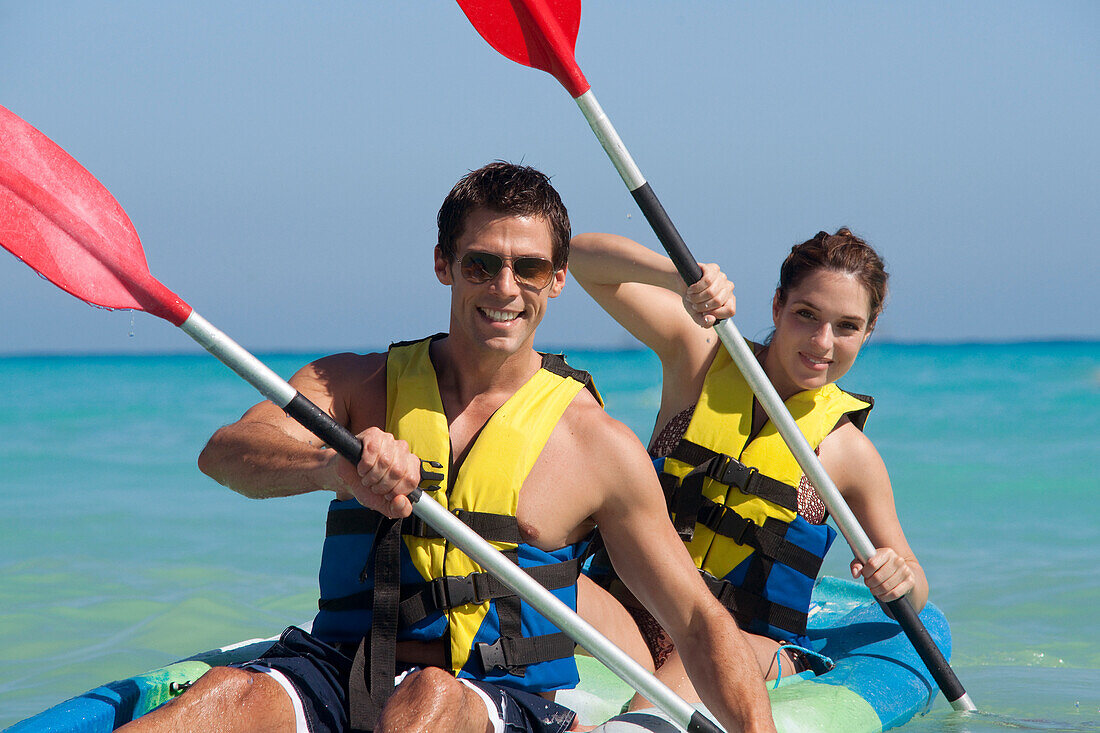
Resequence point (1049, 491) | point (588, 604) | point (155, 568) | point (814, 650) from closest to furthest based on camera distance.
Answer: point (588, 604) → point (814, 650) → point (155, 568) → point (1049, 491)

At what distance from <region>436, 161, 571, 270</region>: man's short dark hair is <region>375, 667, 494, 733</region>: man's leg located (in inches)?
38.6

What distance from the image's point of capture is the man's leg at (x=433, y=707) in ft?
7.12

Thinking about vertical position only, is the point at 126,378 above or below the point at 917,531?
above

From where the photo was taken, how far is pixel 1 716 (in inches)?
165

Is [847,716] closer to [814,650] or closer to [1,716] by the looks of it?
[814,650]

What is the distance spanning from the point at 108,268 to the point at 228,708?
3.06 ft

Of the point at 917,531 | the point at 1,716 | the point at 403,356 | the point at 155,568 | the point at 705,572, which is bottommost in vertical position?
the point at 1,716

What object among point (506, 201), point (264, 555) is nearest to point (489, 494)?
point (506, 201)

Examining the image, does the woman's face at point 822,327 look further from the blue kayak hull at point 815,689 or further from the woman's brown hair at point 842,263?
the blue kayak hull at point 815,689

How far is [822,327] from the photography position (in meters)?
3.53

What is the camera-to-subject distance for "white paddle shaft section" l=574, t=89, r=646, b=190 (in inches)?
112

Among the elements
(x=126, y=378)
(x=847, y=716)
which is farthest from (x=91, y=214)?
(x=126, y=378)

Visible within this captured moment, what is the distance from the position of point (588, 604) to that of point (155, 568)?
196 inches

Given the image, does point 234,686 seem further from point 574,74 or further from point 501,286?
point 574,74
